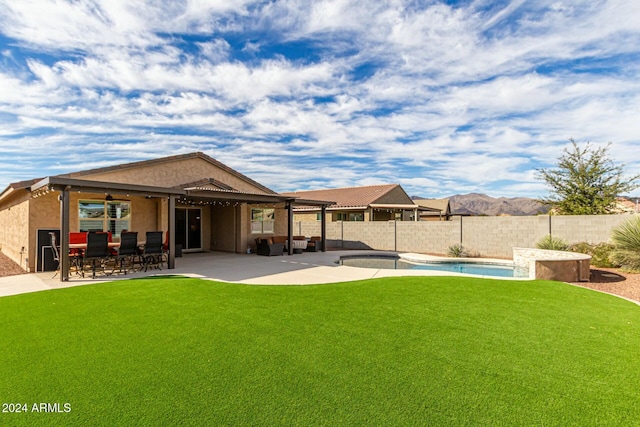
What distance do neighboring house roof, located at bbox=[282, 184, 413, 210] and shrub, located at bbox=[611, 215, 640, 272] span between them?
1668cm

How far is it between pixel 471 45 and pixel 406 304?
1129 cm

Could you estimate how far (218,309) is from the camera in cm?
663

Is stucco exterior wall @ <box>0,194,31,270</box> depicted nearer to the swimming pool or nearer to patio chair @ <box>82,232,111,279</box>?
patio chair @ <box>82,232,111,279</box>

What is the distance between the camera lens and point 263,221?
19375mm

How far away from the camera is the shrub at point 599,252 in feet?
39.9

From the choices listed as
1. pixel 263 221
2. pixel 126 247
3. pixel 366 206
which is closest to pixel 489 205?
pixel 366 206

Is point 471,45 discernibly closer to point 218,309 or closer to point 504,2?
point 504,2

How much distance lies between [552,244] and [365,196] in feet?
59.1

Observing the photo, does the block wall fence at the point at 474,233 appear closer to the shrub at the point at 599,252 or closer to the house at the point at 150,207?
the shrub at the point at 599,252

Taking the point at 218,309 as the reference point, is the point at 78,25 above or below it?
above

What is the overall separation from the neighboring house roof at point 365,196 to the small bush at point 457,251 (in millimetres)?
10338

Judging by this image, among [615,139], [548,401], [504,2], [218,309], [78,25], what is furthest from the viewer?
[615,139]

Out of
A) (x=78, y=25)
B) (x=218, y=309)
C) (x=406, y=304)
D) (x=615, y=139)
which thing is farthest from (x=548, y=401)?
(x=615, y=139)

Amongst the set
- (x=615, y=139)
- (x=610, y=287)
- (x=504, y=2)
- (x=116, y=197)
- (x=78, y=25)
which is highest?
(x=504, y=2)
